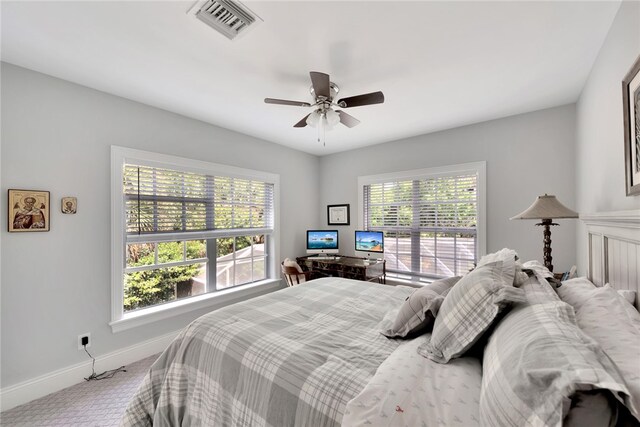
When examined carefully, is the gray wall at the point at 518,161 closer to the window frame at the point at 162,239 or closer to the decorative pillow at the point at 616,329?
the decorative pillow at the point at 616,329

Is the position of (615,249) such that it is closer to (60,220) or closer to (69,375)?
(60,220)

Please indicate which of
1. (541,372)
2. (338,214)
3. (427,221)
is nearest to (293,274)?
(338,214)

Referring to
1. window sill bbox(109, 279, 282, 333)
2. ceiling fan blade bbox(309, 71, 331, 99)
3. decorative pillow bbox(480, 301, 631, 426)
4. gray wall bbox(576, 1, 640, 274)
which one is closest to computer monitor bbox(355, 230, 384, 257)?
window sill bbox(109, 279, 282, 333)

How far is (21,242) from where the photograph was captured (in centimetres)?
199

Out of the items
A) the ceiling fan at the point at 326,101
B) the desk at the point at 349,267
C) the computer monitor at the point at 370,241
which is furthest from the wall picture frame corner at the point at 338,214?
the ceiling fan at the point at 326,101

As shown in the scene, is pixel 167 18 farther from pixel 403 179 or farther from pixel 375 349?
pixel 403 179

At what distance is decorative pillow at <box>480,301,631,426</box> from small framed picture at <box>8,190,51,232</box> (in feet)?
9.88

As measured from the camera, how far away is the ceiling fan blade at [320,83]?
1.76 meters

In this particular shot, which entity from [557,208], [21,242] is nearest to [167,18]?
[21,242]

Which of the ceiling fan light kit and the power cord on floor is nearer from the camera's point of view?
the ceiling fan light kit

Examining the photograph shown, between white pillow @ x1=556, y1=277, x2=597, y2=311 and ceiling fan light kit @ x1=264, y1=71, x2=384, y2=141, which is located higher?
ceiling fan light kit @ x1=264, y1=71, x2=384, y2=141

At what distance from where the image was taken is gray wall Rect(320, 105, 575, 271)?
Result: 2697mm

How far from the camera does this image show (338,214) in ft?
14.8

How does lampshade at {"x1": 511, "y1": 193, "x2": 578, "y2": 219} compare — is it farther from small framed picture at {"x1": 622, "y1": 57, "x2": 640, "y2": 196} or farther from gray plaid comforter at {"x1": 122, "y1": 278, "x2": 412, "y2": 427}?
gray plaid comforter at {"x1": 122, "y1": 278, "x2": 412, "y2": 427}
